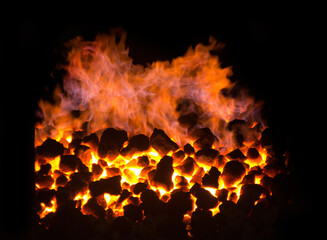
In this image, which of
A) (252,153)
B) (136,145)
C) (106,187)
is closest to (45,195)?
(106,187)

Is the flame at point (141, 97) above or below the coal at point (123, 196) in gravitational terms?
above

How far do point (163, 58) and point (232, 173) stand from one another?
3.25ft

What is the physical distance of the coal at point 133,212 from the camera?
1.64 meters

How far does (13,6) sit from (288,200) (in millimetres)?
1861

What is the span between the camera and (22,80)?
1737 millimetres

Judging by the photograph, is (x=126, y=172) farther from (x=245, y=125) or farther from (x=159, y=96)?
(x=245, y=125)

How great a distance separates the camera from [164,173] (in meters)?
1.77

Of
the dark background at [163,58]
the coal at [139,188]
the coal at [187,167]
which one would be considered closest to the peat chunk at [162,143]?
the coal at [187,167]

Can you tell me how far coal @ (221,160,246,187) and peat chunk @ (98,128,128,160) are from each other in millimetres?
618

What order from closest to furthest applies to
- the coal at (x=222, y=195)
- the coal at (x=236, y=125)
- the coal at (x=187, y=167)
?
the coal at (x=222, y=195) → the coal at (x=187, y=167) → the coal at (x=236, y=125)

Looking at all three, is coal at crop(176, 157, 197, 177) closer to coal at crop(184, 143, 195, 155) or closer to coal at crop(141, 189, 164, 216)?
coal at crop(184, 143, 195, 155)

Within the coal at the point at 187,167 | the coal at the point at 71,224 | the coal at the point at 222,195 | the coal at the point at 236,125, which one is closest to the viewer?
the coal at the point at 71,224

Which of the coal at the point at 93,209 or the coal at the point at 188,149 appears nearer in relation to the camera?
the coal at the point at 93,209

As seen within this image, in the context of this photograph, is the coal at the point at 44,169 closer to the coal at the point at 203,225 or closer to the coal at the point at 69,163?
the coal at the point at 69,163
